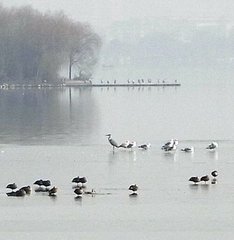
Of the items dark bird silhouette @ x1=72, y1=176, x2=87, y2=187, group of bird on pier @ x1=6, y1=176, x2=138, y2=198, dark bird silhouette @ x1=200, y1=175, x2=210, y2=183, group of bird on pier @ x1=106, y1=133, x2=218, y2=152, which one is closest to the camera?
group of bird on pier @ x1=6, y1=176, x2=138, y2=198

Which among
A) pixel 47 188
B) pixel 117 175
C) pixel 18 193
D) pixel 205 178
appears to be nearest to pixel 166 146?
pixel 117 175

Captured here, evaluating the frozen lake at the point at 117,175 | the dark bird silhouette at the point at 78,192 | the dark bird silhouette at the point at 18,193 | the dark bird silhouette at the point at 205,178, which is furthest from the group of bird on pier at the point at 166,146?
the dark bird silhouette at the point at 18,193

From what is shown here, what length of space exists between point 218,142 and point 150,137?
232 cm

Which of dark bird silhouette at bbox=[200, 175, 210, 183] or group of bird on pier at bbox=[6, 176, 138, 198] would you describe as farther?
dark bird silhouette at bbox=[200, 175, 210, 183]

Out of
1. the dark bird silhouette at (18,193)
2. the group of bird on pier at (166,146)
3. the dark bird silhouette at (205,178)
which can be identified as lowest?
the dark bird silhouette at (18,193)

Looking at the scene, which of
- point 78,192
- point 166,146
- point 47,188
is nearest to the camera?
point 78,192

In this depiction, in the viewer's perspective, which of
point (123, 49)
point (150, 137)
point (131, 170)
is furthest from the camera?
point (123, 49)

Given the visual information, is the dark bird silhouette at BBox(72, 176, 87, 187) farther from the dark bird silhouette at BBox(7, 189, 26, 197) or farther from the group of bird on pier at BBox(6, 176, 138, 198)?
the dark bird silhouette at BBox(7, 189, 26, 197)

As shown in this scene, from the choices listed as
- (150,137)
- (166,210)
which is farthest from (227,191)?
(150,137)

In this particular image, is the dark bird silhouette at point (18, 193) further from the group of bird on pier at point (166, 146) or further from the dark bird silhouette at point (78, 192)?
the group of bird on pier at point (166, 146)

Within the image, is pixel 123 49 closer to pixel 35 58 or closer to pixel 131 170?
pixel 35 58

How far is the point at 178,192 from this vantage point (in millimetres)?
19578

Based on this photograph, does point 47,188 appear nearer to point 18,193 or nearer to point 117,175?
point 18,193

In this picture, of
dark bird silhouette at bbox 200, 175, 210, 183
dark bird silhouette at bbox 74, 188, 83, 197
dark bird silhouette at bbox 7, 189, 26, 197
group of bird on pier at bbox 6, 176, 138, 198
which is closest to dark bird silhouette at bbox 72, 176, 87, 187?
group of bird on pier at bbox 6, 176, 138, 198
